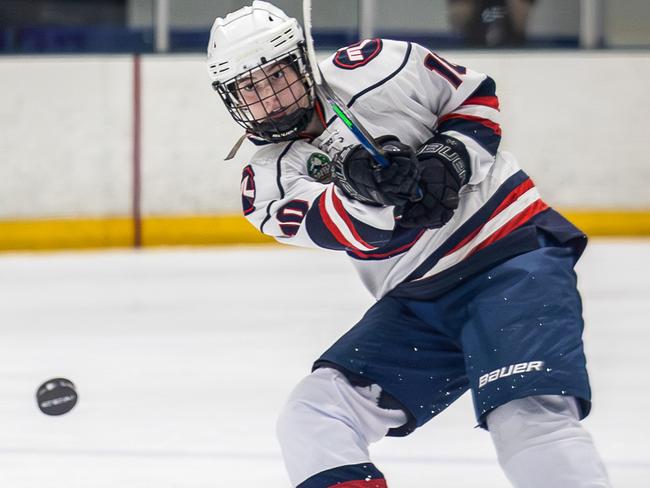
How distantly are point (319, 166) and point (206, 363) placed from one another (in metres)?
1.59

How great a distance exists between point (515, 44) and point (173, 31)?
5.40ft

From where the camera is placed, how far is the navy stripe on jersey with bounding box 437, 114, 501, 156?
172 cm

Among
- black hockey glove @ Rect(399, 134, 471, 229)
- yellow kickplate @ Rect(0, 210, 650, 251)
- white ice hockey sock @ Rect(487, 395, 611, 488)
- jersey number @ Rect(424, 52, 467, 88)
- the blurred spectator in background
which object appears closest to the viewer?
white ice hockey sock @ Rect(487, 395, 611, 488)

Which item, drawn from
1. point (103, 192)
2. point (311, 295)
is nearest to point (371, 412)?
point (311, 295)

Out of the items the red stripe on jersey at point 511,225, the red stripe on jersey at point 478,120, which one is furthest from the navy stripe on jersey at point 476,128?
the red stripe on jersey at point 511,225

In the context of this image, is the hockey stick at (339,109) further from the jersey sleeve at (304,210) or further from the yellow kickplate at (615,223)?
the yellow kickplate at (615,223)

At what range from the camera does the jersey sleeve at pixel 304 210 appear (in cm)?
160

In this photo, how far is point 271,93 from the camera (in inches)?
65.6

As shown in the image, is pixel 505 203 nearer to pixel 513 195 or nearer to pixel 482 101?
pixel 513 195

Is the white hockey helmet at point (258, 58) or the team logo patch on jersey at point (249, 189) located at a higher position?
the white hockey helmet at point (258, 58)

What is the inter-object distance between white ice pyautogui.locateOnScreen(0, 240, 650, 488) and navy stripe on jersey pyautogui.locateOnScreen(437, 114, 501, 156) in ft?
2.26

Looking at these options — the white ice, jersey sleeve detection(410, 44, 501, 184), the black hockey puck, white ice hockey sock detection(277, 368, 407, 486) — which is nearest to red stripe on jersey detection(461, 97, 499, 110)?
jersey sleeve detection(410, 44, 501, 184)

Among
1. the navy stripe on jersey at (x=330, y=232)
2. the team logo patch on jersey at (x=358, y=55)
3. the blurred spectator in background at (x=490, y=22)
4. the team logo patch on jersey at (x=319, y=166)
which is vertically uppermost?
the team logo patch on jersey at (x=358, y=55)

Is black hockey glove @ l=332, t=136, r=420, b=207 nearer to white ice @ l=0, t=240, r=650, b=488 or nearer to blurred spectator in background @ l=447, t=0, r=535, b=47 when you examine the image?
white ice @ l=0, t=240, r=650, b=488
